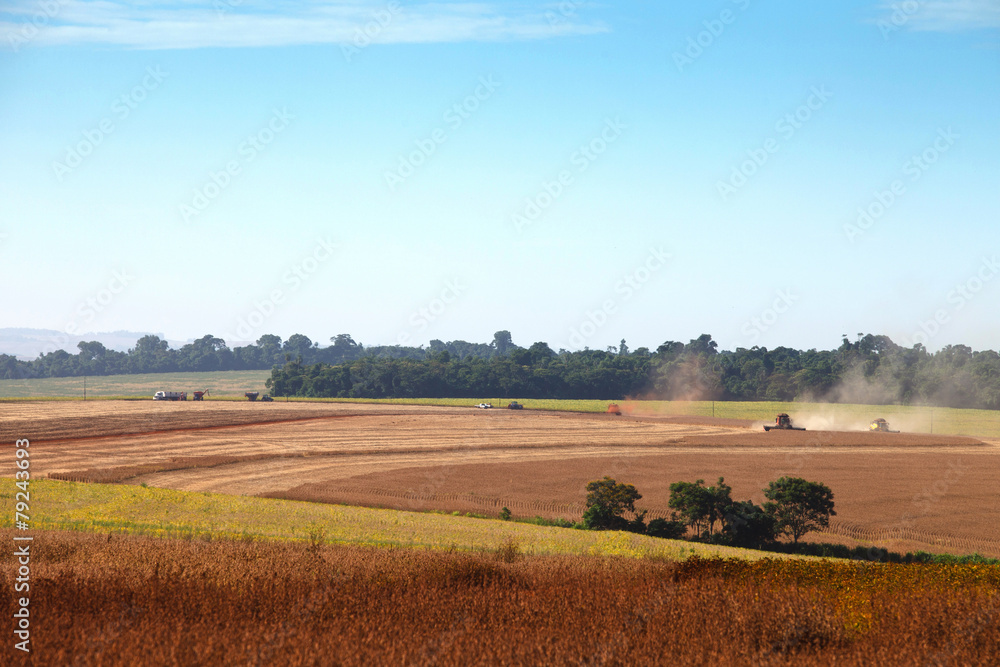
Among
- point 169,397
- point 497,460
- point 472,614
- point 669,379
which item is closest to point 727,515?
point 497,460

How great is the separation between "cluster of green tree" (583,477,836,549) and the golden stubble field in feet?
5.73

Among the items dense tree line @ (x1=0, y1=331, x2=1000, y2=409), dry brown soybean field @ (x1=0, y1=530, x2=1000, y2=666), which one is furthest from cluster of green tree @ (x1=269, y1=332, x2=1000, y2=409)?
dry brown soybean field @ (x1=0, y1=530, x2=1000, y2=666)

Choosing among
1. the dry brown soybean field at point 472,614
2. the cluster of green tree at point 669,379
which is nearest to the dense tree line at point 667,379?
the cluster of green tree at point 669,379

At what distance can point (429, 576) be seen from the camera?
33.3 feet

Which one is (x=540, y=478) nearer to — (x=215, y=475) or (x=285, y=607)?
(x=215, y=475)

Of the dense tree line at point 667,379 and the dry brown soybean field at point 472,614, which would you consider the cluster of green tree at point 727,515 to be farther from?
the dense tree line at point 667,379

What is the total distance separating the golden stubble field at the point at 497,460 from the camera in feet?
139

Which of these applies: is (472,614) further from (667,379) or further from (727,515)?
(667,379)

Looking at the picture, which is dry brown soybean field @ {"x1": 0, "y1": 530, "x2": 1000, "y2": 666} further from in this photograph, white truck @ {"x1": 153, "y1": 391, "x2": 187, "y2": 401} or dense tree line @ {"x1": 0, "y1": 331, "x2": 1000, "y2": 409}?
dense tree line @ {"x1": 0, "y1": 331, "x2": 1000, "y2": 409}

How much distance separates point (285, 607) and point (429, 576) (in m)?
2.67

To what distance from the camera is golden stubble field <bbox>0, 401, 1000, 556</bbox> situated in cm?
4231

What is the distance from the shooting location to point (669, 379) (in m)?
163

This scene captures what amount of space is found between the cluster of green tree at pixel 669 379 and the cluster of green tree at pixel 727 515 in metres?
113

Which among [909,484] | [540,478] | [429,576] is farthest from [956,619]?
[909,484]
